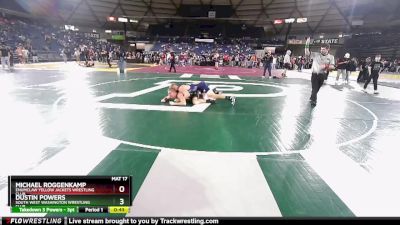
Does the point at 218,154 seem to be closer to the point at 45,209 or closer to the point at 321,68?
the point at 45,209

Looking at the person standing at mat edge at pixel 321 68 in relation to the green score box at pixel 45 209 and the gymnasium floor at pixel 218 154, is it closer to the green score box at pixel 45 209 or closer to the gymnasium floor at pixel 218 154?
the gymnasium floor at pixel 218 154

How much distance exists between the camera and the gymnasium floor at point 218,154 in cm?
269

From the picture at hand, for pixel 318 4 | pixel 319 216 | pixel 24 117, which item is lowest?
pixel 319 216

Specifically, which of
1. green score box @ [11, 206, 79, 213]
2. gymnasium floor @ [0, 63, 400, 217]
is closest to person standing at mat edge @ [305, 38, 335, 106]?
gymnasium floor @ [0, 63, 400, 217]

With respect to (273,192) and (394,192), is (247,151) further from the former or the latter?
(394,192)

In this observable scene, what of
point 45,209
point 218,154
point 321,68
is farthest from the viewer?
point 321,68

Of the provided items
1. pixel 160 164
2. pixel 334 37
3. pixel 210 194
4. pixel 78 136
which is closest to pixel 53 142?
pixel 78 136

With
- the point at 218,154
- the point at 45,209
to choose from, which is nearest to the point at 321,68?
the point at 218,154

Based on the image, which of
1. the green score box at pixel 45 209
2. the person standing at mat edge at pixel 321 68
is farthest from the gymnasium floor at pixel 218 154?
the person standing at mat edge at pixel 321 68

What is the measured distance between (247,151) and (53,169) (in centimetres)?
271

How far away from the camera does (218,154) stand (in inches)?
154

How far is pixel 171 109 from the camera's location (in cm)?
684

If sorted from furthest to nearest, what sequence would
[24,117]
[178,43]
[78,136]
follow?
[178,43] < [24,117] < [78,136]

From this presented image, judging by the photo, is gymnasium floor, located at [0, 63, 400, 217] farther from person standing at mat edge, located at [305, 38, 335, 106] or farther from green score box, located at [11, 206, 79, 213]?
person standing at mat edge, located at [305, 38, 335, 106]
